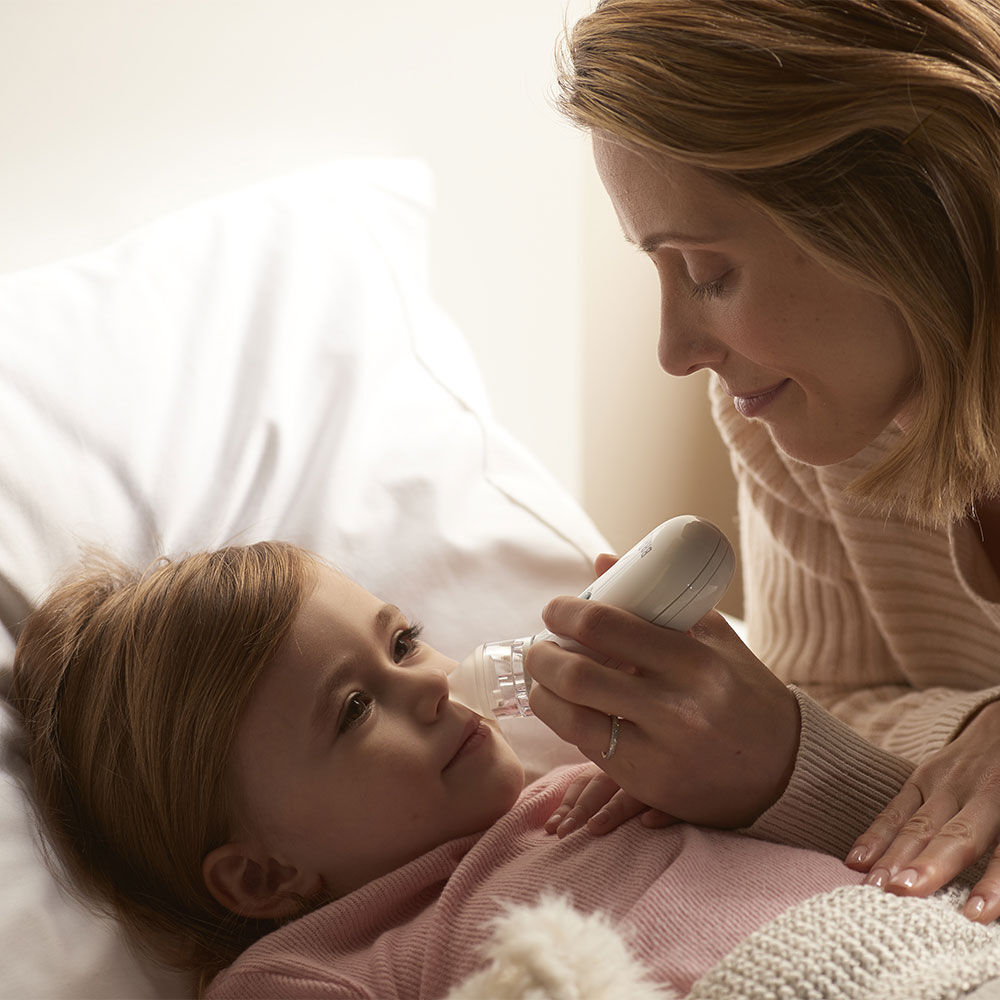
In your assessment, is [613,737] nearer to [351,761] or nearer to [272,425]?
[351,761]

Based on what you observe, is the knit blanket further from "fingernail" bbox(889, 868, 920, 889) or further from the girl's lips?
the girl's lips

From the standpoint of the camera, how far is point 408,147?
61.4 inches

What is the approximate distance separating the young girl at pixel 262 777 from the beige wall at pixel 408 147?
453 mm

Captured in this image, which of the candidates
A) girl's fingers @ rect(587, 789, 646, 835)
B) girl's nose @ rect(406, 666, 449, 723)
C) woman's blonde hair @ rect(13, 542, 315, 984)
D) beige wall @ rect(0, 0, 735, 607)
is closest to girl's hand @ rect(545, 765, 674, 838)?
girl's fingers @ rect(587, 789, 646, 835)

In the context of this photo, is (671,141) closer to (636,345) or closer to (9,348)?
(9,348)

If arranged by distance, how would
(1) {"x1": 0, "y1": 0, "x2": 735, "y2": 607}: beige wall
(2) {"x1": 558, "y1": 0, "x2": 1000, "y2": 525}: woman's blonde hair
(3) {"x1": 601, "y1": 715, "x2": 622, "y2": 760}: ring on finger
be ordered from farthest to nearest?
(1) {"x1": 0, "y1": 0, "x2": 735, "y2": 607}: beige wall → (3) {"x1": 601, "y1": 715, "x2": 622, "y2": 760}: ring on finger → (2) {"x1": 558, "y1": 0, "x2": 1000, "y2": 525}: woman's blonde hair

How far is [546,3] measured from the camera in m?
1.66

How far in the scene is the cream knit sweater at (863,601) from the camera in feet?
4.04

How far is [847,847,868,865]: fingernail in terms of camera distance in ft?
2.94

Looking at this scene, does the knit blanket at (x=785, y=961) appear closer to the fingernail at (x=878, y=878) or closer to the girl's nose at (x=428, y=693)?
the fingernail at (x=878, y=878)

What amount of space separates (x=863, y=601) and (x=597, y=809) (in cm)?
52

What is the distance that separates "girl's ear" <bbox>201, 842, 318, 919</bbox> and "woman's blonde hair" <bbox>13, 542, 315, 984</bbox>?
0.6 inches

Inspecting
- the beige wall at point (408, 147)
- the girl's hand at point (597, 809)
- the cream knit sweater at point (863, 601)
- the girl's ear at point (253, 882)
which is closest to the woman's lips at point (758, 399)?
the cream knit sweater at point (863, 601)

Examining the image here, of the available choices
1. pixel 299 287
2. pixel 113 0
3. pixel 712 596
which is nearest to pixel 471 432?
pixel 299 287
